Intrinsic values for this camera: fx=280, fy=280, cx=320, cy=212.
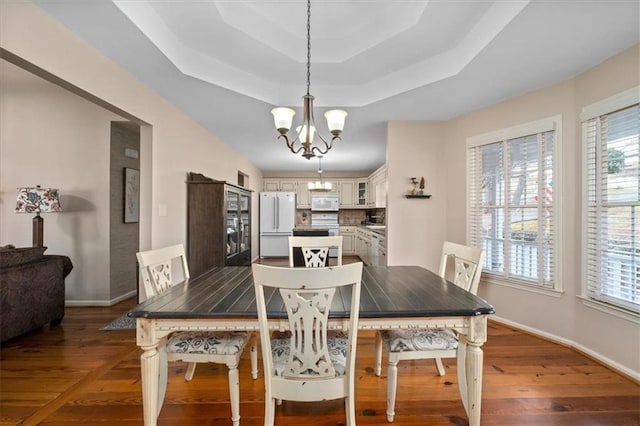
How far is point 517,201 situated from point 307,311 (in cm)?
274

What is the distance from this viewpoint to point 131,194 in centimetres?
385

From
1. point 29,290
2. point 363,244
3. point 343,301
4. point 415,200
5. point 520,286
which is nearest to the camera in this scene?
point 343,301

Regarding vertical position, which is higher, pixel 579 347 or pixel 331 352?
pixel 331 352

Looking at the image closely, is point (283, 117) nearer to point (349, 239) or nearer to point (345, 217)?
point (349, 239)

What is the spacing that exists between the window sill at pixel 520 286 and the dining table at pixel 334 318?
1.71m

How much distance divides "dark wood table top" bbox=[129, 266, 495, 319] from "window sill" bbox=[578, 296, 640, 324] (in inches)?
55.7

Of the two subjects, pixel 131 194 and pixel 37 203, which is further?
pixel 131 194

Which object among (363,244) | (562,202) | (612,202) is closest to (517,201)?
(562,202)

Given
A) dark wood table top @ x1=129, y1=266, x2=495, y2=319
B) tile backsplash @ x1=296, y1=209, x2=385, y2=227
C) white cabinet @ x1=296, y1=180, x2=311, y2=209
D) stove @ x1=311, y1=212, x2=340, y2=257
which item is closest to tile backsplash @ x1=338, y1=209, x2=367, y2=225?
tile backsplash @ x1=296, y1=209, x2=385, y2=227

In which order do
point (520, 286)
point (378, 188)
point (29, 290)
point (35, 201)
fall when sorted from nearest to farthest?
1. point (29, 290)
2. point (520, 286)
3. point (35, 201)
4. point (378, 188)

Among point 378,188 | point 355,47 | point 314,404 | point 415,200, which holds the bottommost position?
point 314,404

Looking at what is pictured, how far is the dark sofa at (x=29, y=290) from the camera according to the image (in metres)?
2.32

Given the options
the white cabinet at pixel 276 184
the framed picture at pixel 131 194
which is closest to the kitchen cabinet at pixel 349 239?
the white cabinet at pixel 276 184

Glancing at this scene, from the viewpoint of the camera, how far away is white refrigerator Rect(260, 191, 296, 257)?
684 cm
